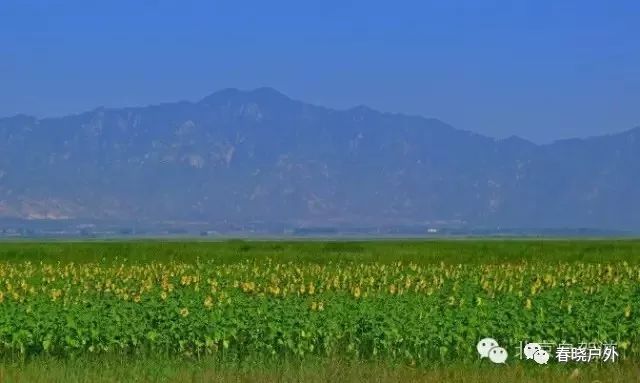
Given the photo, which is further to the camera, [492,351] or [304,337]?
[304,337]

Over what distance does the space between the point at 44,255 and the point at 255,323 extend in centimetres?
4479

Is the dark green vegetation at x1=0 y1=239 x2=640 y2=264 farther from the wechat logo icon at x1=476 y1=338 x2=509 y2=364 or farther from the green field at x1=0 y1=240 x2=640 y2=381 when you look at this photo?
the wechat logo icon at x1=476 y1=338 x2=509 y2=364

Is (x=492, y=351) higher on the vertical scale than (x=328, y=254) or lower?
lower

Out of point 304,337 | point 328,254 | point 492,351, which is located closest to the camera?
point 492,351

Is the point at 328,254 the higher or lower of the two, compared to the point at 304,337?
higher

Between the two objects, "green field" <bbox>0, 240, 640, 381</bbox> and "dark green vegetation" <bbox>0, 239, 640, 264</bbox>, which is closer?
"green field" <bbox>0, 240, 640, 381</bbox>

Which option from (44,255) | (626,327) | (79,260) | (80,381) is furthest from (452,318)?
(44,255)

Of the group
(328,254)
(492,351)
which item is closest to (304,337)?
(492,351)

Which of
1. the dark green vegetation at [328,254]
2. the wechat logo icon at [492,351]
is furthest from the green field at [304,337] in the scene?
the dark green vegetation at [328,254]

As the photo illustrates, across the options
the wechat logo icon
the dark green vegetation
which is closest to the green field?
the wechat logo icon

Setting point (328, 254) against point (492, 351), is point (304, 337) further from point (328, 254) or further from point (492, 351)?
point (328, 254)

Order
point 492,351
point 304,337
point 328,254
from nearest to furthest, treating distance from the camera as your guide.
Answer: point 492,351 < point 304,337 < point 328,254

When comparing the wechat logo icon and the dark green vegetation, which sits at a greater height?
the dark green vegetation

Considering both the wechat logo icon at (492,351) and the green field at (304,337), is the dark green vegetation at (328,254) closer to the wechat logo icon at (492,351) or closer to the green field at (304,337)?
the green field at (304,337)
